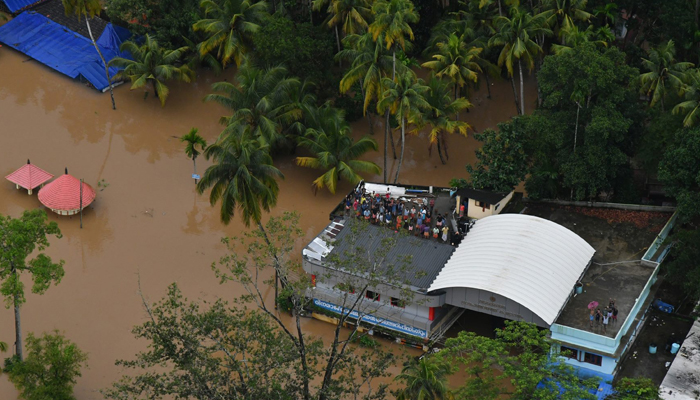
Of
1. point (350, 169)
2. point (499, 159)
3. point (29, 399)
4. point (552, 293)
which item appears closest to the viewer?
point (29, 399)

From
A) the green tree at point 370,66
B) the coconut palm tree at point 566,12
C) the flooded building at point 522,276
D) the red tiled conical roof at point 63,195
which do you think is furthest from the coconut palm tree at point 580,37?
the red tiled conical roof at point 63,195

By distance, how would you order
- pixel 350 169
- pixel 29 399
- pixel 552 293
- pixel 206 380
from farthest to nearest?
pixel 350 169
pixel 552 293
pixel 29 399
pixel 206 380

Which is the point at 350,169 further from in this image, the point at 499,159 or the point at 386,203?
the point at 499,159

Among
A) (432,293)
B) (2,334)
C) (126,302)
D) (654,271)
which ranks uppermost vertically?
(654,271)

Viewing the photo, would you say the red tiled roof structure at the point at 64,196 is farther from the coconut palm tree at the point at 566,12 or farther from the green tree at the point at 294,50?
the coconut palm tree at the point at 566,12

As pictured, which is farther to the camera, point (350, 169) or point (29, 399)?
point (350, 169)

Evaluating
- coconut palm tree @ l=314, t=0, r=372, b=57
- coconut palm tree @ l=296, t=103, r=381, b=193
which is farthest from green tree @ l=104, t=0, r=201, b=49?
coconut palm tree @ l=296, t=103, r=381, b=193

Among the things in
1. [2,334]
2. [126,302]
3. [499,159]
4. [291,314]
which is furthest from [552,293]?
[2,334]

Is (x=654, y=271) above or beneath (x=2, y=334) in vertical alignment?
above
